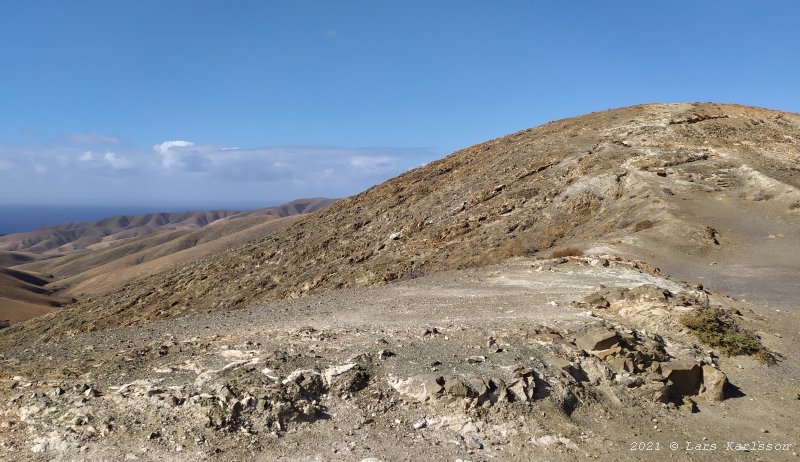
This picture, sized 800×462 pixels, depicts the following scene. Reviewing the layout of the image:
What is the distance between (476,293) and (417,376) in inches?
219

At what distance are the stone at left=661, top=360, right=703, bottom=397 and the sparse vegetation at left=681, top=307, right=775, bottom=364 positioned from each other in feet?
4.53

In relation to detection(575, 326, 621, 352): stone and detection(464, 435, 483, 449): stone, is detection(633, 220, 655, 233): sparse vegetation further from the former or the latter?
detection(464, 435, 483, 449): stone

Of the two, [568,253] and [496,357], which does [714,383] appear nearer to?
[496,357]

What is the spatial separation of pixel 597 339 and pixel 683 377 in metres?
1.34

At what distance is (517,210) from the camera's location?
23094 mm

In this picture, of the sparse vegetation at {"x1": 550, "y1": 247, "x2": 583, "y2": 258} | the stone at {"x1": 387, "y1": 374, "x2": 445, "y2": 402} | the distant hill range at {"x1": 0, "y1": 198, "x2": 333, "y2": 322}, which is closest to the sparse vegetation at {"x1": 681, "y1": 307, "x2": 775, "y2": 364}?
the stone at {"x1": 387, "y1": 374, "x2": 445, "y2": 402}

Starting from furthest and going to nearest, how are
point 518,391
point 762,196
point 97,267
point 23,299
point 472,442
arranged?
1. point 97,267
2. point 23,299
3. point 762,196
4. point 518,391
5. point 472,442

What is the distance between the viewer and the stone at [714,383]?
26.3ft

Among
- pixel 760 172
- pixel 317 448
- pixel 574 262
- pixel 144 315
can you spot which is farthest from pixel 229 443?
pixel 760 172

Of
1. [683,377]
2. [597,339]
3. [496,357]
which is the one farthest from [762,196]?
[496,357]

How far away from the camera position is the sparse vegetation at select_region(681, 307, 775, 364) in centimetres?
922

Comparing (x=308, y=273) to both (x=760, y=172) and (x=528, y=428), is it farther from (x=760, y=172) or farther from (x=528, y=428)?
(x=760, y=172)

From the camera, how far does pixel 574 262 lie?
14.9 meters

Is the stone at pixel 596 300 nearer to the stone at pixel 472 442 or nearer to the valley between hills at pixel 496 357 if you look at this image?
the valley between hills at pixel 496 357
